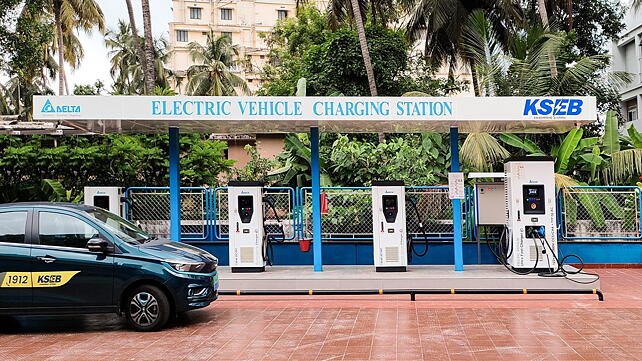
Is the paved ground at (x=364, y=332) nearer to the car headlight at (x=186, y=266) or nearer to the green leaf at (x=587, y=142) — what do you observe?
the car headlight at (x=186, y=266)

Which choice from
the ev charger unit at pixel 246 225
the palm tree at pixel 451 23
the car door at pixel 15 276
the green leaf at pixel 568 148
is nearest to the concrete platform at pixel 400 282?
the ev charger unit at pixel 246 225

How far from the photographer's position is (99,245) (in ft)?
26.7

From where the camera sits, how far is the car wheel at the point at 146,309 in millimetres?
8258

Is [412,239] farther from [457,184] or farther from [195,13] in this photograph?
[195,13]

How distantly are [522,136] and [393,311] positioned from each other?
1127 centimetres

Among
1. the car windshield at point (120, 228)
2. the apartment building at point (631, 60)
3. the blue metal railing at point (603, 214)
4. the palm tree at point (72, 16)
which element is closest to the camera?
the car windshield at point (120, 228)

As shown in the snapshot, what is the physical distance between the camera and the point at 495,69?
19.4 meters

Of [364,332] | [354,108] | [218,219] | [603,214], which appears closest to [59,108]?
[218,219]

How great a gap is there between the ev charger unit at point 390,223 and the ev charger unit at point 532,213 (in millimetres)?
2047

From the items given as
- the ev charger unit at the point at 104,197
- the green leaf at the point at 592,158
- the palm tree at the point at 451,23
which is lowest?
the ev charger unit at the point at 104,197

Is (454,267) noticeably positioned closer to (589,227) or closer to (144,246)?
→ (589,227)

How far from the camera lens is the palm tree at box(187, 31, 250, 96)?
42.8 metres

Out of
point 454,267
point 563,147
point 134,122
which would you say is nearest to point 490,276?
point 454,267

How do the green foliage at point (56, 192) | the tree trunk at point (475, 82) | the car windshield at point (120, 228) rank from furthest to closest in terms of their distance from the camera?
the tree trunk at point (475, 82), the green foliage at point (56, 192), the car windshield at point (120, 228)
